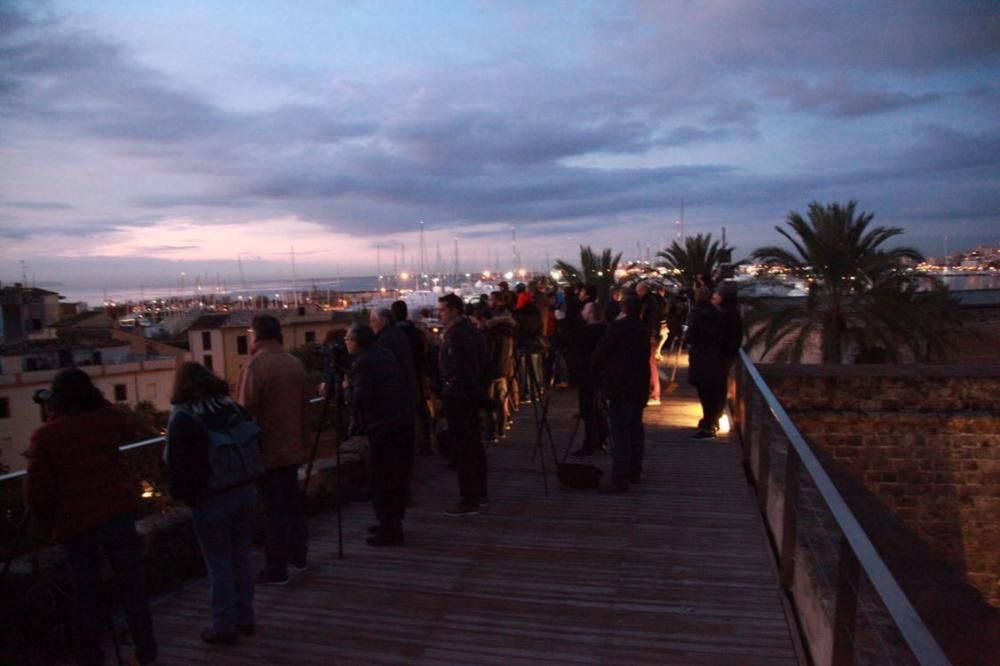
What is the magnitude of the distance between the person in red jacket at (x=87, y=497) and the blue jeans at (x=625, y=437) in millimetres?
4170

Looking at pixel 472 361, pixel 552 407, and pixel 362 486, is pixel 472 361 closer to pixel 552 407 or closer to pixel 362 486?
pixel 362 486

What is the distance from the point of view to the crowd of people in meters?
3.66

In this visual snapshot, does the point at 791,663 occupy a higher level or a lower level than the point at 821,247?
lower

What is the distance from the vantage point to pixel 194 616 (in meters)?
4.55

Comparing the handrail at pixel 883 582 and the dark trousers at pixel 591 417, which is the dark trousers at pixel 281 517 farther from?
the dark trousers at pixel 591 417

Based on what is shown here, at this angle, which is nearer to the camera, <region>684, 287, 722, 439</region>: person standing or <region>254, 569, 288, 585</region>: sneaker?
<region>254, 569, 288, 585</region>: sneaker

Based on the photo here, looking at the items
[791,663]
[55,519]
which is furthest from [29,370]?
[791,663]

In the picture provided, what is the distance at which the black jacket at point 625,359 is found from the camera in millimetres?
6594

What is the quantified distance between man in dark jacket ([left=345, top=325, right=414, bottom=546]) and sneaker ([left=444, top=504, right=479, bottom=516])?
813 mm

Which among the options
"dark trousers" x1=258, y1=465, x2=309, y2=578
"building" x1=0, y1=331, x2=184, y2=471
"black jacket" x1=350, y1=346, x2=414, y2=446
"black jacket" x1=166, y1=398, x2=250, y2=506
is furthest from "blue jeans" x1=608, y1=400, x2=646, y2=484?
"building" x1=0, y1=331, x2=184, y2=471

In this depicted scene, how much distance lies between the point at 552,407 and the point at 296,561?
6.82 m

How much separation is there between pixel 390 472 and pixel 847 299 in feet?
42.0

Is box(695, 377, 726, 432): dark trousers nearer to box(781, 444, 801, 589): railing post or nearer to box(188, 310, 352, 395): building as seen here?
box(781, 444, 801, 589): railing post

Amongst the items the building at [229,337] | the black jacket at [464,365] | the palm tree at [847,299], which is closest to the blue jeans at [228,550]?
the black jacket at [464,365]
